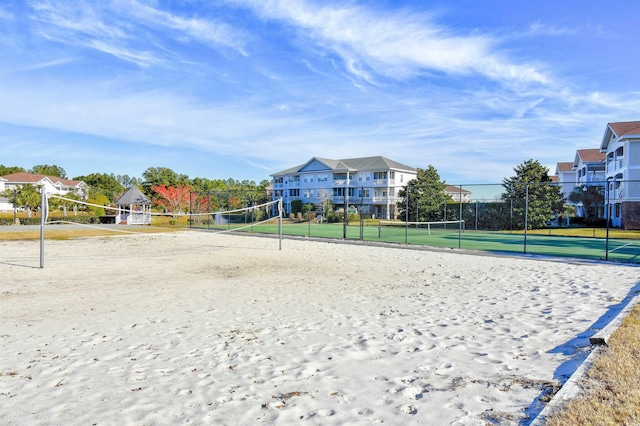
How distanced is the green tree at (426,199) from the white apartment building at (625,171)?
11.0m

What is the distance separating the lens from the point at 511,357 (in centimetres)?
469

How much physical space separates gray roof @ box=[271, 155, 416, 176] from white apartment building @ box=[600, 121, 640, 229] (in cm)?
2557

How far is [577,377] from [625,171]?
3636 centimetres

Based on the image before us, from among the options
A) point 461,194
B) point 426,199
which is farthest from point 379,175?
point 461,194

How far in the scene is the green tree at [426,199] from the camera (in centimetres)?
3072

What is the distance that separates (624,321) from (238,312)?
537 cm

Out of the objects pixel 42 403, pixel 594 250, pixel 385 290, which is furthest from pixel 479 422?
pixel 594 250

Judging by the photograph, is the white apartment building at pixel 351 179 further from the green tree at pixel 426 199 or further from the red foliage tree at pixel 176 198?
the red foliage tree at pixel 176 198

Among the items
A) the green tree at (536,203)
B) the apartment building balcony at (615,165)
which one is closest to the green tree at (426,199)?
the green tree at (536,203)

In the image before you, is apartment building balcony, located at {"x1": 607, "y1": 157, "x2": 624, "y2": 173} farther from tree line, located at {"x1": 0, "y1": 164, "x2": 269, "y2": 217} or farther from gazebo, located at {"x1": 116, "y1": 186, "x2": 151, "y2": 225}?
gazebo, located at {"x1": 116, "y1": 186, "x2": 151, "y2": 225}

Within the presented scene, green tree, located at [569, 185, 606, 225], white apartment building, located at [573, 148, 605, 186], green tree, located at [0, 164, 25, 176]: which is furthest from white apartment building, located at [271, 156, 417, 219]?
green tree, located at [0, 164, 25, 176]

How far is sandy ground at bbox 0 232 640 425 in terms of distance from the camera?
11.5 feet

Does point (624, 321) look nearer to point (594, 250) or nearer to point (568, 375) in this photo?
point (568, 375)

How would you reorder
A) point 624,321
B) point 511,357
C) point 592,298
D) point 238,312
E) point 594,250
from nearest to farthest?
point 511,357 < point 624,321 < point 238,312 < point 592,298 < point 594,250
